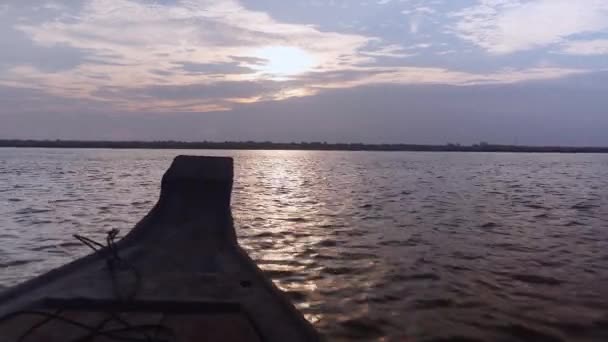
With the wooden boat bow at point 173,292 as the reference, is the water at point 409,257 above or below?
below

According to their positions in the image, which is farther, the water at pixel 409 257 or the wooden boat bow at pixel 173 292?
the water at pixel 409 257

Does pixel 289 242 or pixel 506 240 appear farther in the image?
pixel 506 240

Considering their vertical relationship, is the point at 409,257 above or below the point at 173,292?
below

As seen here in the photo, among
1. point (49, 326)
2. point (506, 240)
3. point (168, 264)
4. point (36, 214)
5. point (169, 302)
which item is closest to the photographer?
point (49, 326)

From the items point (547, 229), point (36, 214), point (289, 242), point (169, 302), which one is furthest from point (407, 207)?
point (169, 302)

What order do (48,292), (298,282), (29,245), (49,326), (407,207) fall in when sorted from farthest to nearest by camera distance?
1. (407,207)
2. (29,245)
3. (298,282)
4. (48,292)
5. (49,326)

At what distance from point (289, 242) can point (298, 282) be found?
3805 millimetres

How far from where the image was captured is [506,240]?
45.1 feet

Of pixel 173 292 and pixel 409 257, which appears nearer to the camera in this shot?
pixel 173 292

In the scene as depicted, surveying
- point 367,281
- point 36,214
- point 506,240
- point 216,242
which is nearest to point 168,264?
point 216,242

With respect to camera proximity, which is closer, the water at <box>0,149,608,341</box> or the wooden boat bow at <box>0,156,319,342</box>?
the wooden boat bow at <box>0,156,319,342</box>

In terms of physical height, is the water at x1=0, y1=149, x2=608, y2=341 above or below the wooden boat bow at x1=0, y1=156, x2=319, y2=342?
below

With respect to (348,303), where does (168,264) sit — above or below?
above

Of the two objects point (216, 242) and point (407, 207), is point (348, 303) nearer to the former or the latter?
point (216, 242)
